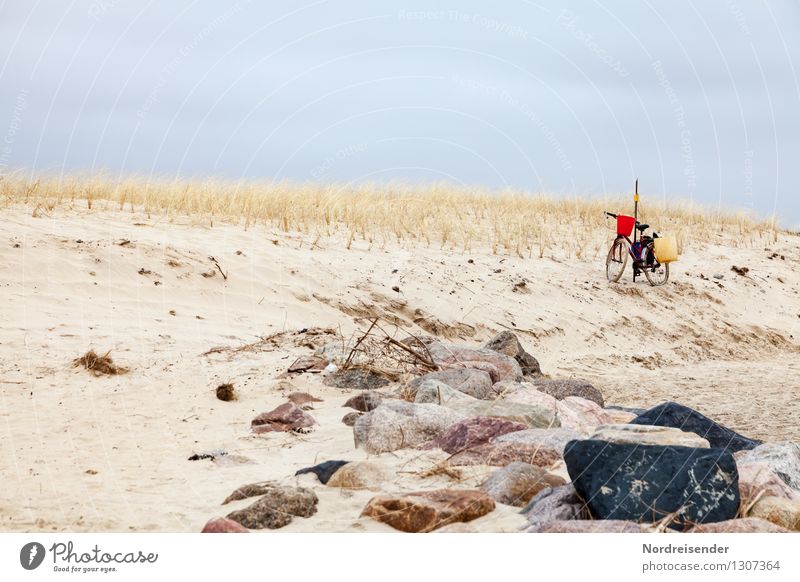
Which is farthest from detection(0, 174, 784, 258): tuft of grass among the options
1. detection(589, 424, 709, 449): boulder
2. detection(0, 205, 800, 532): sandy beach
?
detection(589, 424, 709, 449): boulder

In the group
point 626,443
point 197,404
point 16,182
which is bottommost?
point 197,404

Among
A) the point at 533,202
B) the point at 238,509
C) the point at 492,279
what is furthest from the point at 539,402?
the point at 533,202

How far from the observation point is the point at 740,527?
15.4ft

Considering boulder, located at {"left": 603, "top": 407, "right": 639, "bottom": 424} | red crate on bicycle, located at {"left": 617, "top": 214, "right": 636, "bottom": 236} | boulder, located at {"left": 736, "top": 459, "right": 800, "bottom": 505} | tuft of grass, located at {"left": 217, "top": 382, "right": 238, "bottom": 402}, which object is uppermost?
red crate on bicycle, located at {"left": 617, "top": 214, "right": 636, "bottom": 236}

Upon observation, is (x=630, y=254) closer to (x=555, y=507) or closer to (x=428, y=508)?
(x=555, y=507)

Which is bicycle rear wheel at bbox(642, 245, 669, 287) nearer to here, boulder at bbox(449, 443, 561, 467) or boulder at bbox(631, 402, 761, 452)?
boulder at bbox(631, 402, 761, 452)

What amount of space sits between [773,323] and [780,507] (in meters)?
12.4

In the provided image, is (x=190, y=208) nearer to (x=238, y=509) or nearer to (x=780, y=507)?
(x=238, y=509)

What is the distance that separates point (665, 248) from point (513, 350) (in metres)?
6.61

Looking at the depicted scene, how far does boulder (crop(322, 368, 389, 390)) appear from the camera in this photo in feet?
28.1

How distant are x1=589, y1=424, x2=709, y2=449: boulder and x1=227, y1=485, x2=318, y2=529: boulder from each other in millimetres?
1642

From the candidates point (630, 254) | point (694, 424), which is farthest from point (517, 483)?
point (630, 254)
